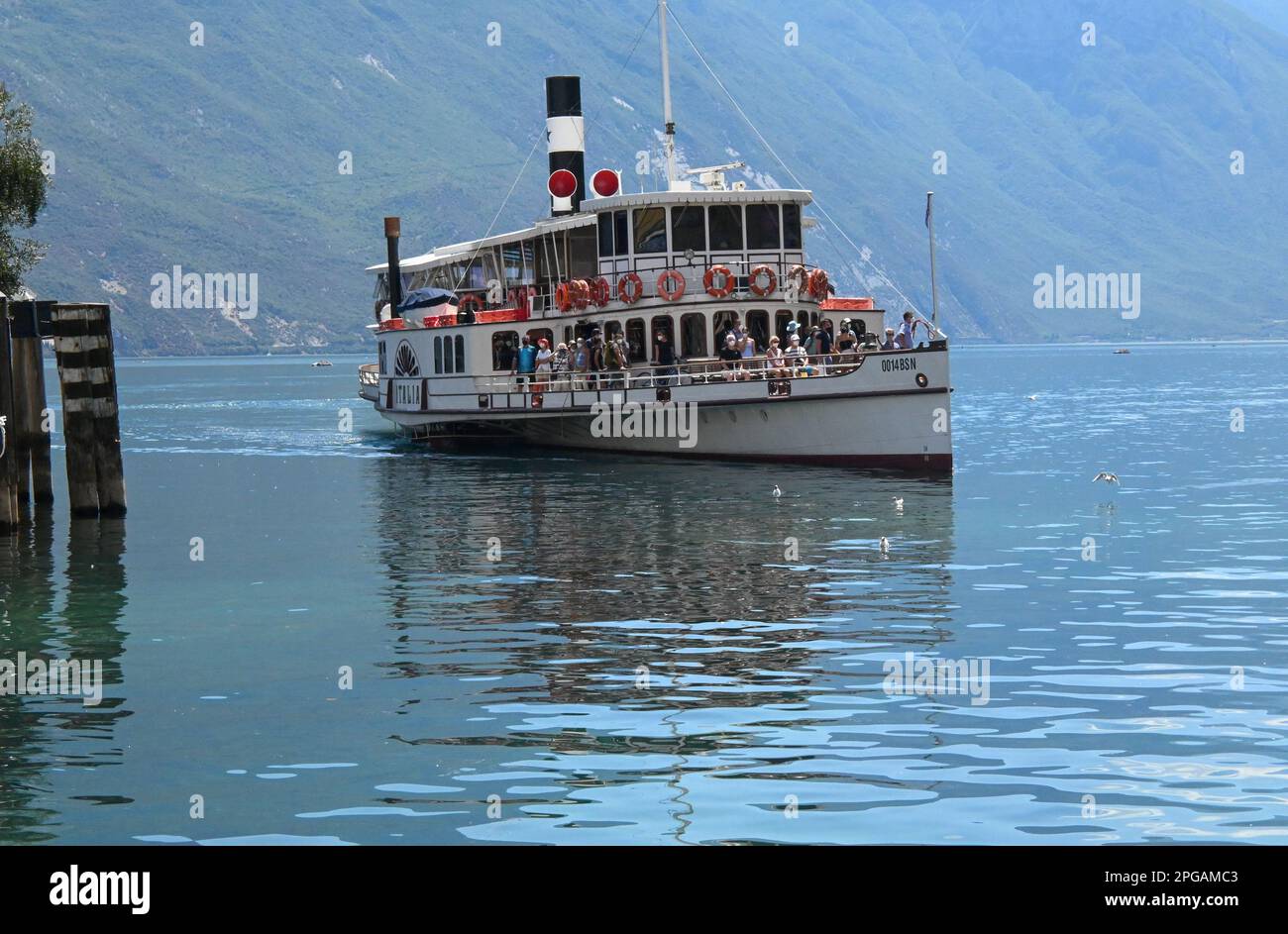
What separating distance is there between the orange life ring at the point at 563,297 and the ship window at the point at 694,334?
3964 millimetres

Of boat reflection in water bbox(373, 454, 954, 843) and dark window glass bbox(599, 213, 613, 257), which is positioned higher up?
dark window glass bbox(599, 213, 613, 257)

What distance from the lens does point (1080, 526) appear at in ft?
112

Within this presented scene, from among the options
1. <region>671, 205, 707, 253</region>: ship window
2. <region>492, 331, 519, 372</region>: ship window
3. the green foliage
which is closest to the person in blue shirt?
<region>492, 331, 519, 372</region>: ship window

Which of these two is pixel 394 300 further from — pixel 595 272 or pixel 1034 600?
pixel 1034 600

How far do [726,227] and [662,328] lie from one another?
130 inches

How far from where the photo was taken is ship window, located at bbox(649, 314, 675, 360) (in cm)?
4853

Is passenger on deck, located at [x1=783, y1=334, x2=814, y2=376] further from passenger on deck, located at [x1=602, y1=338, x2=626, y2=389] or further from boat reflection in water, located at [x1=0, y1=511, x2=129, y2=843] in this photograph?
boat reflection in water, located at [x1=0, y1=511, x2=129, y2=843]

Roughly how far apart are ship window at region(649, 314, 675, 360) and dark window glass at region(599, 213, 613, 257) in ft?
9.17

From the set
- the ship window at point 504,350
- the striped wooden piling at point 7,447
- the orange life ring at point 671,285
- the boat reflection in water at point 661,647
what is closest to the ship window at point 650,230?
the orange life ring at point 671,285

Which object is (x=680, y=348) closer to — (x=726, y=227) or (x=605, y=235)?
(x=726, y=227)

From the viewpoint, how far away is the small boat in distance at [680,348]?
4434cm

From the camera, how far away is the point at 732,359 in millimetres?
46062
